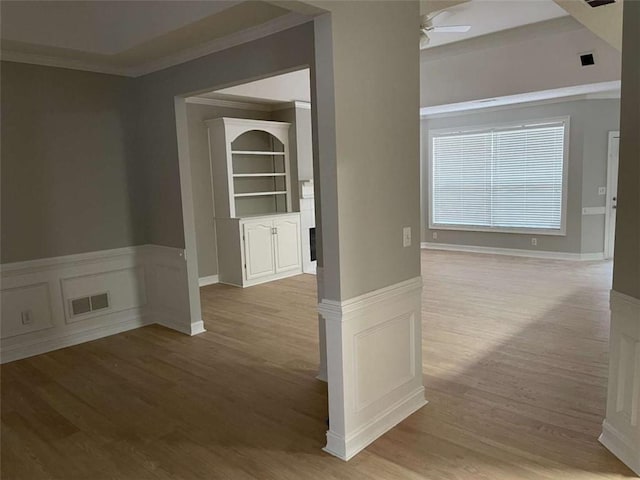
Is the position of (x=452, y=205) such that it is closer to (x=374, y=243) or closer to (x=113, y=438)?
(x=374, y=243)

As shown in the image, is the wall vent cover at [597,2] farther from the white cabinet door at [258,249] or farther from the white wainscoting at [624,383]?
the white cabinet door at [258,249]

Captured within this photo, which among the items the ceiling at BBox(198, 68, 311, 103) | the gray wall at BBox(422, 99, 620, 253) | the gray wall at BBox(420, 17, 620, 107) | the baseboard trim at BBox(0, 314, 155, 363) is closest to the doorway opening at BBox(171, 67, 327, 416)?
the ceiling at BBox(198, 68, 311, 103)

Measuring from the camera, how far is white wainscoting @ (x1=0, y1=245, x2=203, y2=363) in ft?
13.3

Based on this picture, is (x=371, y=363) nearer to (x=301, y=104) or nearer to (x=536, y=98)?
(x=301, y=104)

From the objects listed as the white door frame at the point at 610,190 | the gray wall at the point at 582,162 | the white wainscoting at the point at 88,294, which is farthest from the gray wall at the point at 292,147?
the white door frame at the point at 610,190

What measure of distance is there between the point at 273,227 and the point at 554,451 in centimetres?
494

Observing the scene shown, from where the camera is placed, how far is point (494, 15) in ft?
15.9

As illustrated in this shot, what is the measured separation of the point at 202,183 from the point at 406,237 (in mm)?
4439

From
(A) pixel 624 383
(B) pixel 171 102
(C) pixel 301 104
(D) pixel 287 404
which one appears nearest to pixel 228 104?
(C) pixel 301 104

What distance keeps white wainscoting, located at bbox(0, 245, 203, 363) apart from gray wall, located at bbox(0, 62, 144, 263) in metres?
0.13

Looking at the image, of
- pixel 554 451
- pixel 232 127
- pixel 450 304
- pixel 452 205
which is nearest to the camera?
pixel 554 451

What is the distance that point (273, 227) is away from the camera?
6.87 metres

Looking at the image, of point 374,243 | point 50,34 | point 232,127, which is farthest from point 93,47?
point 374,243

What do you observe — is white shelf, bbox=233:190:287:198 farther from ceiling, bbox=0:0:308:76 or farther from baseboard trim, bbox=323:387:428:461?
baseboard trim, bbox=323:387:428:461
